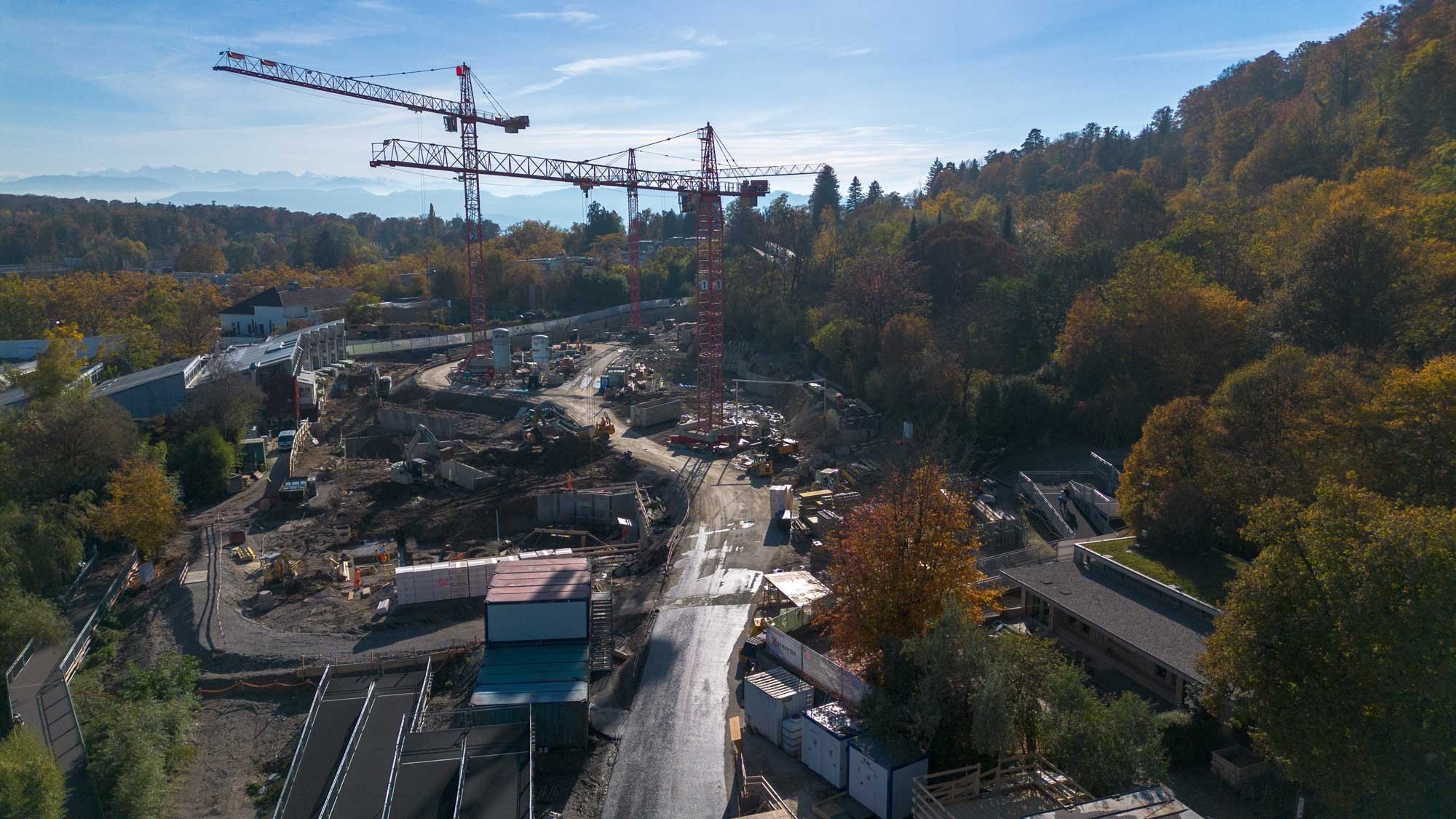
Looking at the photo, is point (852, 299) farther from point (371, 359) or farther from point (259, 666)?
point (371, 359)

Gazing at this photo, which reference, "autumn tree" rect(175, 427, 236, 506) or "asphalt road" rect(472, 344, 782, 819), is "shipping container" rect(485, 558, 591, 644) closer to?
"asphalt road" rect(472, 344, 782, 819)

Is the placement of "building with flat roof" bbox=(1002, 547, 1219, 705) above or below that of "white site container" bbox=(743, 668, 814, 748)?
above

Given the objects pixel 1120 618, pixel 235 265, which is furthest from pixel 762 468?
pixel 235 265

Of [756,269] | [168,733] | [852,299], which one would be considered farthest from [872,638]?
[756,269]

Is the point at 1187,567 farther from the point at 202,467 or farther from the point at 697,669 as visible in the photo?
the point at 202,467

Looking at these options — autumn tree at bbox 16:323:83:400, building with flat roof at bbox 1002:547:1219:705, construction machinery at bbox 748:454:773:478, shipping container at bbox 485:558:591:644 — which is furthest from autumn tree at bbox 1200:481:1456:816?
autumn tree at bbox 16:323:83:400

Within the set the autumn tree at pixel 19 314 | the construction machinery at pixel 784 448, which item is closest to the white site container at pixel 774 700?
the construction machinery at pixel 784 448

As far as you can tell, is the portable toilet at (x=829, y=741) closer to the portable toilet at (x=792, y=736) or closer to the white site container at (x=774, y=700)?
the portable toilet at (x=792, y=736)

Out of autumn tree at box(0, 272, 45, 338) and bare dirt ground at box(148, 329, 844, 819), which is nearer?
bare dirt ground at box(148, 329, 844, 819)
